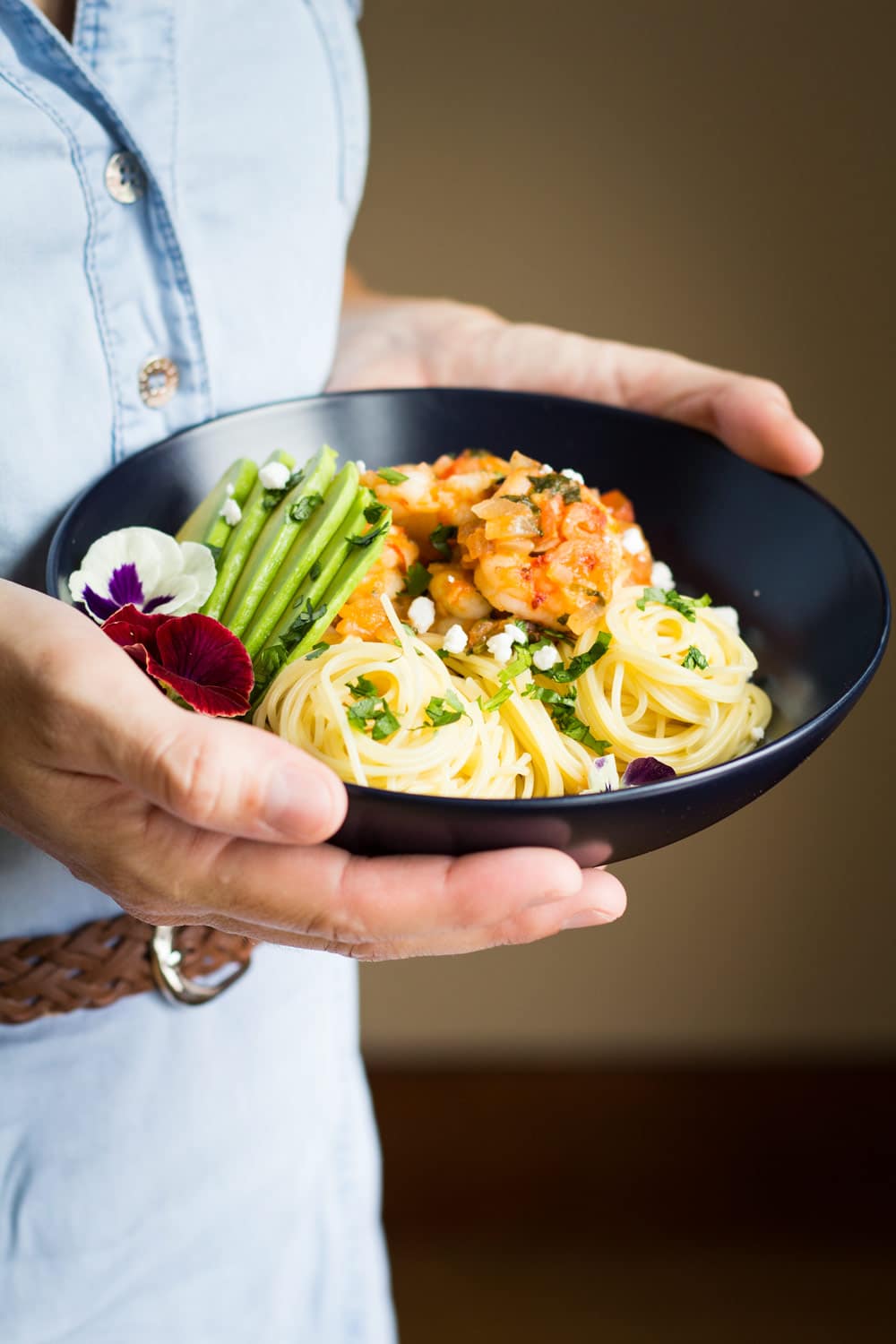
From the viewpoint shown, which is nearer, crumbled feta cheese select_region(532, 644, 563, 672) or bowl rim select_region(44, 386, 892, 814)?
bowl rim select_region(44, 386, 892, 814)

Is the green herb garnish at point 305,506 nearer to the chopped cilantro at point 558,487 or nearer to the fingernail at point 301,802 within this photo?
the chopped cilantro at point 558,487

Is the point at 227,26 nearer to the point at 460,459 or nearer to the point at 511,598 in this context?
the point at 460,459

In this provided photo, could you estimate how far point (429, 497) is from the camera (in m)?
2.06

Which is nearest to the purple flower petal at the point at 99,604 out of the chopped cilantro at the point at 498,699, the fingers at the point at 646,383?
the chopped cilantro at the point at 498,699

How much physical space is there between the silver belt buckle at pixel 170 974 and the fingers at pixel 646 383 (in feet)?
Result: 4.38

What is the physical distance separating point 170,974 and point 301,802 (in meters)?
0.82

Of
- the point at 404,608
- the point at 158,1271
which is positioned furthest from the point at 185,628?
the point at 158,1271

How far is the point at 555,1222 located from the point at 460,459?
3.42m

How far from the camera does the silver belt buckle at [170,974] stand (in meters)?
1.94

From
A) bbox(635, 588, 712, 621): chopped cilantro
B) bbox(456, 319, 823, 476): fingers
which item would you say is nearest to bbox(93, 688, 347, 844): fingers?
bbox(635, 588, 712, 621): chopped cilantro

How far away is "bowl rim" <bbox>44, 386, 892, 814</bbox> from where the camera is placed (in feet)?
4.51

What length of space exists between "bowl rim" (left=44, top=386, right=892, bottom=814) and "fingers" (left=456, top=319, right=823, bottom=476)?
44 millimetres

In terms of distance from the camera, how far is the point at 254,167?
81.6 inches

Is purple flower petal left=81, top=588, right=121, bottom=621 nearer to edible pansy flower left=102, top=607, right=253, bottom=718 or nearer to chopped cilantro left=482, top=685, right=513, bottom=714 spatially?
edible pansy flower left=102, top=607, right=253, bottom=718
